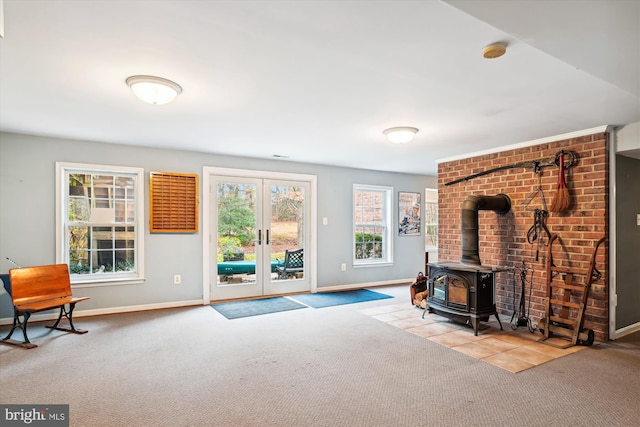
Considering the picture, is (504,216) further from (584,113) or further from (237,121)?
(237,121)

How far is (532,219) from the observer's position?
422 cm

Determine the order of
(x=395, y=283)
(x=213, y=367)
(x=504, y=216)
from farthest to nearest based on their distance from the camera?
(x=395, y=283) → (x=504, y=216) → (x=213, y=367)

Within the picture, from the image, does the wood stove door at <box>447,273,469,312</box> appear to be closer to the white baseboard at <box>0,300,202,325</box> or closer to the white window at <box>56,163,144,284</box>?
the white baseboard at <box>0,300,202,325</box>

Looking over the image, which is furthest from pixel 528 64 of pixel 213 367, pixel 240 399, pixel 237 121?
pixel 213 367

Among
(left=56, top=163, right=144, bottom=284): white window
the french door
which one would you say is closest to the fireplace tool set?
the french door

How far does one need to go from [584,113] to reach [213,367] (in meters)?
3.84

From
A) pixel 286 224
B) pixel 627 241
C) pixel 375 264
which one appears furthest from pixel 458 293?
pixel 286 224

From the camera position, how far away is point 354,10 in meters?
1.70

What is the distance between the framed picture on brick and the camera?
704cm

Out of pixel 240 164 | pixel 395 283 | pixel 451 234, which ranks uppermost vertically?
pixel 240 164

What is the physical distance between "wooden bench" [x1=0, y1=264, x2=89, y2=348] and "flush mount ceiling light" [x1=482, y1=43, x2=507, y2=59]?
4317mm

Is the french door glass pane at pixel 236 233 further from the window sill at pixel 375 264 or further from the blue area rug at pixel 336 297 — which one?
the window sill at pixel 375 264

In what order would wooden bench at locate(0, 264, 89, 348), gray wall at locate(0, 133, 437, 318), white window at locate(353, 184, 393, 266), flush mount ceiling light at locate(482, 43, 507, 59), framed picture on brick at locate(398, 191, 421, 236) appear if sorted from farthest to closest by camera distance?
framed picture on brick at locate(398, 191, 421, 236), white window at locate(353, 184, 393, 266), gray wall at locate(0, 133, 437, 318), wooden bench at locate(0, 264, 89, 348), flush mount ceiling light at locate(482, 43, 507, 59)

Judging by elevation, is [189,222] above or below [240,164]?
below
